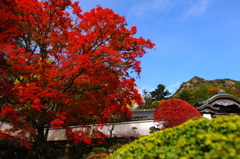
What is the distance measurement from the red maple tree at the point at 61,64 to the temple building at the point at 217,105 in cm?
634

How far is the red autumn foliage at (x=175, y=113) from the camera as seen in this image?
1116 cm

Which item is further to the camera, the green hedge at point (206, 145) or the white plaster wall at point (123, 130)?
the white plaster wall at point (123, 130)

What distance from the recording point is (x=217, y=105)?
1396 centimetres

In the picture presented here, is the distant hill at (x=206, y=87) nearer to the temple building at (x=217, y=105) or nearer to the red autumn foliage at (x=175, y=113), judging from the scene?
the temple building at (x=217, y=105)

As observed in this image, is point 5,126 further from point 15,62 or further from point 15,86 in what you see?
point 15,62

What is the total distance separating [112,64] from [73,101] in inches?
128

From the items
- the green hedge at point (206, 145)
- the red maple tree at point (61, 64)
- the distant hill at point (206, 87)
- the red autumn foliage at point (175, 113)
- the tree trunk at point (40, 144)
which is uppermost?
the distant hill at point (206, 87)

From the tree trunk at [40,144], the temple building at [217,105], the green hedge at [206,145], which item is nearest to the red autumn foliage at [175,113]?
the temple building at [217,105]

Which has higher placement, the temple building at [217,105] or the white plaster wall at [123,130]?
the temple building at [217,105]

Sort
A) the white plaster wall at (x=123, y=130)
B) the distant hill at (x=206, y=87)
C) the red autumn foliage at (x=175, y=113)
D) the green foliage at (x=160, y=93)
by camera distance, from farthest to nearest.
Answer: the distant hill at (x=206, y=87)
the green foliage at (x=160, y=93)
the white plaster wall at (x=123, y=130)
the red autumn foliage at (x=175, y=113)

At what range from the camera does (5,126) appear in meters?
14.0

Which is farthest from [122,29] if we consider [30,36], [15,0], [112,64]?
[15,0]

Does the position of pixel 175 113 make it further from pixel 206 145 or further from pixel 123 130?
pixel 206 145

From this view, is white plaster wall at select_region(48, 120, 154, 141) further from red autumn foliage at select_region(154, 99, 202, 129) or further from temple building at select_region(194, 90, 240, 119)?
temple building at select_region(194, 90, 240, 119)
